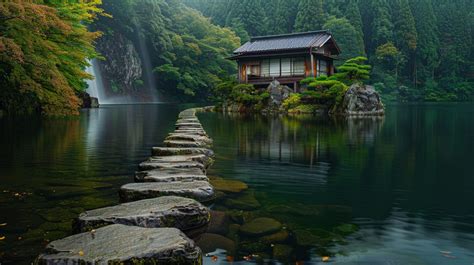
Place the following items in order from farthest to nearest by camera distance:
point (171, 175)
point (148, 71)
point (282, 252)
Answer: point (148, 71)
point (171, 175)
point (282, 252)

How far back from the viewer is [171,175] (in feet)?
20.6

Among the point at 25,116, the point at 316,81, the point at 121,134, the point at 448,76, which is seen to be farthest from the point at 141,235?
the point at 448,76

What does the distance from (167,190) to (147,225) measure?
45.4 inches

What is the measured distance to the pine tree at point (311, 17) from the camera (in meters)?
69.5

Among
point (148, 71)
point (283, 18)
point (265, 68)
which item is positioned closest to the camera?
point (265, 68)

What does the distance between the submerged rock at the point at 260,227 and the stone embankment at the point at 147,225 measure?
1.61 feet

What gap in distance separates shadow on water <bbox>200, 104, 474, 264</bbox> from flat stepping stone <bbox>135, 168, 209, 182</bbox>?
0.57 meters

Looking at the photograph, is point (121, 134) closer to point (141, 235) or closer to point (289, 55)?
point (141, 235)

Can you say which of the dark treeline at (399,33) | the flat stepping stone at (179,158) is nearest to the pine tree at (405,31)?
the dark treeline at (399,33)

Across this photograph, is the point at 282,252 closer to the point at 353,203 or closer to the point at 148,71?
the point at 353,203

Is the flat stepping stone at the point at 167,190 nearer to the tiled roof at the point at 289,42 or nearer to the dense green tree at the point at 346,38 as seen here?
the tiled roof at the point at 289,42

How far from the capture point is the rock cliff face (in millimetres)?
55781

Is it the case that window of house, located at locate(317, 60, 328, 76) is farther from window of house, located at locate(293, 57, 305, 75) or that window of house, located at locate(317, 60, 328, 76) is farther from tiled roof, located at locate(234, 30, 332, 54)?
tiled roof, located at locate(234, 30, 332, 54)

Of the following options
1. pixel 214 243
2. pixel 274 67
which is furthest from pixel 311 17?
A: pixel 214 243
